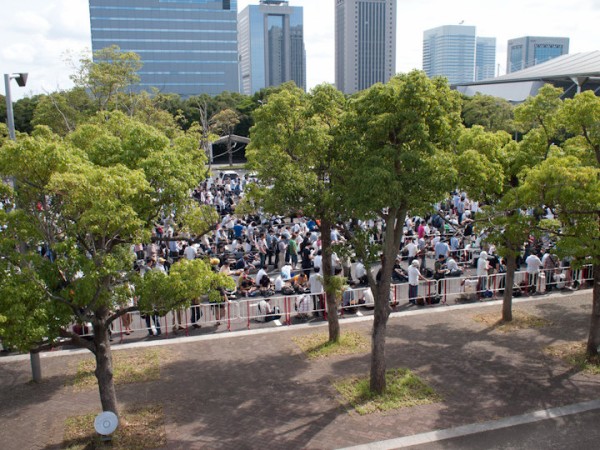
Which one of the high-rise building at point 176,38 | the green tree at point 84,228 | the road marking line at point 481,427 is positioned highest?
the high-rise building at point 176,38

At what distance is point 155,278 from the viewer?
9.31 m

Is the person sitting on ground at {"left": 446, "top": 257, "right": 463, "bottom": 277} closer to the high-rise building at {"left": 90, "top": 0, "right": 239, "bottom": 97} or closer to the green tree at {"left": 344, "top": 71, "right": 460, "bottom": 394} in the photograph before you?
the green tree at {"left": 344, "top": 71, "right": 460, "bottom": 394}

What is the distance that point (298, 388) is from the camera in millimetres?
11867

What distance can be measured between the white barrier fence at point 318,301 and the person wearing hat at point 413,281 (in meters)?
0.22

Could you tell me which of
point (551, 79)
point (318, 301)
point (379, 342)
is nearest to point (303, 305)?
point (318, 301)

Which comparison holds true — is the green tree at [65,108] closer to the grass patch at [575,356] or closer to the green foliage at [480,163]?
the green foliage at [480,163]

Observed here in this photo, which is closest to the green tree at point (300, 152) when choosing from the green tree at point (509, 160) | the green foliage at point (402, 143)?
the green foliage at point (402, 143)

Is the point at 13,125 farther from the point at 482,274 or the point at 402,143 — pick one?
the point at 482,274

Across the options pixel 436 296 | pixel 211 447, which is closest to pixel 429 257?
pixel 436 296

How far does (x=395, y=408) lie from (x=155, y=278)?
5.45 meters

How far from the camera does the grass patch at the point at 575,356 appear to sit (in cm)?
1251

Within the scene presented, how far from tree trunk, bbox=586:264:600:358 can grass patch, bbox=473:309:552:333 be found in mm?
2439

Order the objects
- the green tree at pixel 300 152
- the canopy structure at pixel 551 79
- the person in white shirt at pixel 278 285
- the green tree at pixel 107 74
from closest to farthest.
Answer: the green tree at pixel 300 152, the person in white shirt at pixel 278 285, the green tree at pixel 107 74, the canopy structure at pixel 551 79

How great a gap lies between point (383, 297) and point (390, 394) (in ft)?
6.85
